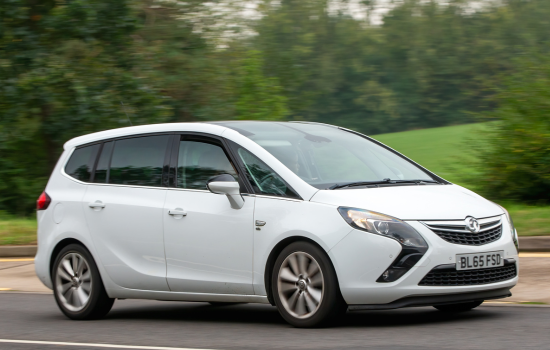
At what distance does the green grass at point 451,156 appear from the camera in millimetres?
11020

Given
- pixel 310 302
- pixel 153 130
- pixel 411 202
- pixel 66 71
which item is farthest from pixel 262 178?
pixel 66 71

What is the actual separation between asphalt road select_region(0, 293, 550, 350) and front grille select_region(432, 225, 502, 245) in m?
0.62

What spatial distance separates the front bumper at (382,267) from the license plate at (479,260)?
4 cm

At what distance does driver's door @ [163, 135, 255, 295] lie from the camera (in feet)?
21.6

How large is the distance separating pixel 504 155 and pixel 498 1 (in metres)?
40.3

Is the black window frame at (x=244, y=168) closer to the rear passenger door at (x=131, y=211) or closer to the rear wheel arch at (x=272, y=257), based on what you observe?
the rear wheel arch at (x=272, y=257)

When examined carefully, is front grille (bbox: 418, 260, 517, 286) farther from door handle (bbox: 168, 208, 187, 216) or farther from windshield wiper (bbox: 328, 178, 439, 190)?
door handle (bbox: 168, 208, 187, 216)

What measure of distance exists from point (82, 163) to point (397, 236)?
144 inches

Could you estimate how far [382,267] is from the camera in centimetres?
588

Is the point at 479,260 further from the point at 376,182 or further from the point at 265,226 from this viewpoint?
the point at 265,226

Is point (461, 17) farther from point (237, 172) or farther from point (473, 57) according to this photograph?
point (237, 172)

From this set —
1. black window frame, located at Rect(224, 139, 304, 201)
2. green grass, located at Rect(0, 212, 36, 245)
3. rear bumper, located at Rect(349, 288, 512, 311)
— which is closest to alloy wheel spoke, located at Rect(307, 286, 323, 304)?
rear bumper, located at Rect(349, 288, 512, 311)

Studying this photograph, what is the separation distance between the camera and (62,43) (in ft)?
61.3

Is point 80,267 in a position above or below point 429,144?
above
